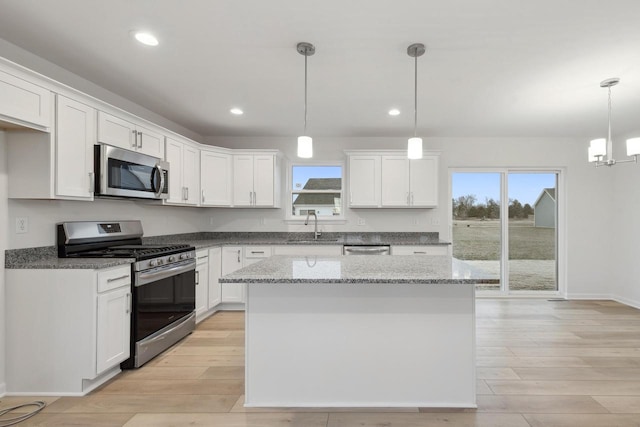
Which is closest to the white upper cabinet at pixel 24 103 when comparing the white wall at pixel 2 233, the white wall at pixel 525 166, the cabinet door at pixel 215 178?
the white wall at pixel 2 233

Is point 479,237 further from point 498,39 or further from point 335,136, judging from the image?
point 498,39

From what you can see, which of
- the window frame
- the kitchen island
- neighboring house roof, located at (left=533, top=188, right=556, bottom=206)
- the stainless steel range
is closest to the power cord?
the stainless steel range

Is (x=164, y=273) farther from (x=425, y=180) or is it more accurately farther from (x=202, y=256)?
(x=425, y=180)

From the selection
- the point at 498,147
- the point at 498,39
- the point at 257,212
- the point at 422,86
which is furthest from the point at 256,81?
the point at 498,147

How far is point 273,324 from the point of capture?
211cm

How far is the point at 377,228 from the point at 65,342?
12.6 ft

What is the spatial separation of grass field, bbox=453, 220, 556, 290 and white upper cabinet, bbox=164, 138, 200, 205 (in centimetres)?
378

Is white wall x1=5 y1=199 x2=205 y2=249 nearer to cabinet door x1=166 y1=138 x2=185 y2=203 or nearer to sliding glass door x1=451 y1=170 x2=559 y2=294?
cabinet door x1=166 y1=138 x2=185 y2=203

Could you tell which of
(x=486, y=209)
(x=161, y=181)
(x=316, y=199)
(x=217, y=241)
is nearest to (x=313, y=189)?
(x=316, y=199)

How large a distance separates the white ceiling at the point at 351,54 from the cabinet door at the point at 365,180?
2.65ft

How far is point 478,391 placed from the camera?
235 cm

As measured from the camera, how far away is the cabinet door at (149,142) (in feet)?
10.4

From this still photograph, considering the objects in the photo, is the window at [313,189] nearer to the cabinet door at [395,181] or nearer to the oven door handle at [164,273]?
the cabinet door at [395,181]

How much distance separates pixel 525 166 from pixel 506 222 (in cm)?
87
